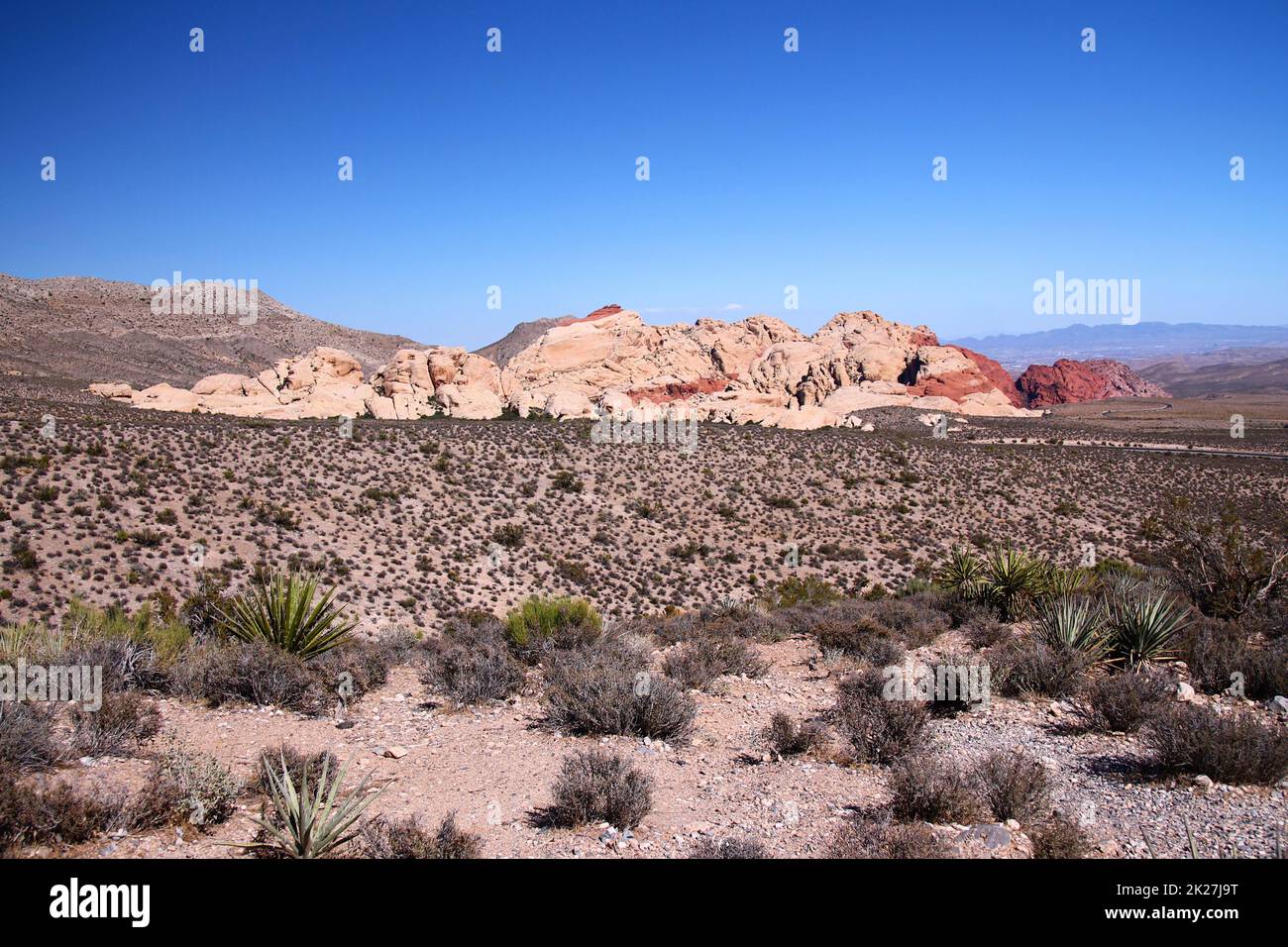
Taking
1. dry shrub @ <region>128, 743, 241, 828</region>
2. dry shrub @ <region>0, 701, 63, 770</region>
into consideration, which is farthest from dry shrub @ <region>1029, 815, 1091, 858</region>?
dry shrub @ <region>0, 701, 63, 770</region>

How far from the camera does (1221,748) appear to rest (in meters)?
4.79

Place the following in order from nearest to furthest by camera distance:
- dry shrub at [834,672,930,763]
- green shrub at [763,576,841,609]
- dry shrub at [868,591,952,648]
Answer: dry shrub at [834,672,930,763], dry shrub at [868,591,952,648], green shrub at [763,576,841,609]

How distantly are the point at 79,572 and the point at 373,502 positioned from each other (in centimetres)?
800

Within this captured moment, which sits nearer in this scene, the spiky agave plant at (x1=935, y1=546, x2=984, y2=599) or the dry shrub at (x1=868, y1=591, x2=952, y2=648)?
the dry shrub at (x1=868, y1=591, x2=952, y2=648)

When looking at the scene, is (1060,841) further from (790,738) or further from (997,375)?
(997,375)

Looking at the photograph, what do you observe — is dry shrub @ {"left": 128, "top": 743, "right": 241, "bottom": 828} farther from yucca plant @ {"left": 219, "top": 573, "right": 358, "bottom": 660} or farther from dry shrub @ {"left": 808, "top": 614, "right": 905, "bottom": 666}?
dry shrub @ {"left": 808, "top": 614, "right": 905, "bottom": 666}

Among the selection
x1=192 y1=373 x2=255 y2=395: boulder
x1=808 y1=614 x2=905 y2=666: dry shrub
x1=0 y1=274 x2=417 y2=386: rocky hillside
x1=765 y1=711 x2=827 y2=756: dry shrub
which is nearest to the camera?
x1=765 y1=711 x2=827 y2=756: dry shrub

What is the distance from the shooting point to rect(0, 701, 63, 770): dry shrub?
4.39 m

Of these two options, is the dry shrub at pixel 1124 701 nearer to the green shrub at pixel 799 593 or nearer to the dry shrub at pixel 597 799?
the dry shrub at pixel 597 799

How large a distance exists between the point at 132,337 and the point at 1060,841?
286ft

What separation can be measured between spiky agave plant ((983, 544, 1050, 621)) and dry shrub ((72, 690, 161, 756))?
34.4 feet

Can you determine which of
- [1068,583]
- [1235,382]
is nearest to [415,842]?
[1068,583]
